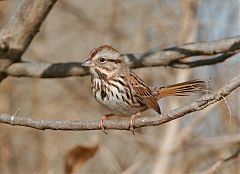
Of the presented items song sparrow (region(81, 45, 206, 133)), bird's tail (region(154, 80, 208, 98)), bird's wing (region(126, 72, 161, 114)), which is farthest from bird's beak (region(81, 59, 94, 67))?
bird's tail (region(154, 80, 208, 98))

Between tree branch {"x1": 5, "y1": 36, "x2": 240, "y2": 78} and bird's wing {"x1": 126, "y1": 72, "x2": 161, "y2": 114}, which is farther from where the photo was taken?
bird's wing {"x1": 126, "y1": 72, "x2": 161, "y2": 114}

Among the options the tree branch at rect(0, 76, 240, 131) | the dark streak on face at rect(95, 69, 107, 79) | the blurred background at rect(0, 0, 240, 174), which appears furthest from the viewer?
the blurred background at rect(0, 0, 240, 174)

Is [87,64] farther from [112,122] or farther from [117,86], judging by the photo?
[112,122]

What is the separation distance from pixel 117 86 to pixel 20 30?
710mm

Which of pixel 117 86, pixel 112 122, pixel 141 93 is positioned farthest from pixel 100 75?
pixel 112 122

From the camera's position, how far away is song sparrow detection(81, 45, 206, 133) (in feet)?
12.0

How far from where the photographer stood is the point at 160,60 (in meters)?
3.73

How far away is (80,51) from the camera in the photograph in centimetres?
639

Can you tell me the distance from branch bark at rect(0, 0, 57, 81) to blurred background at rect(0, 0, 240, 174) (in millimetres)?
739

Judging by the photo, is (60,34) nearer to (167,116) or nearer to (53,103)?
(53,103)

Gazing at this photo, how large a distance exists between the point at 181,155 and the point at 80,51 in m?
1.79

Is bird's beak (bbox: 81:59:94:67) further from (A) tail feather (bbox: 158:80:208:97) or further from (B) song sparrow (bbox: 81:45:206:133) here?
(A) tail feather (bbox: 158:80:208:97)

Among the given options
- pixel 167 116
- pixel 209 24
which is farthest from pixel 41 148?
pixel 167 116

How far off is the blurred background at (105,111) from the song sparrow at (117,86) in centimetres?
42
